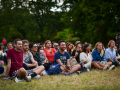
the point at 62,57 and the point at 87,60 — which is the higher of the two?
the point at 62,57

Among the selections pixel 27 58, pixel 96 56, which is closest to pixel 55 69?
pixel 27 58

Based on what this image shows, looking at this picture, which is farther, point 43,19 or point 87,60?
point 43,19

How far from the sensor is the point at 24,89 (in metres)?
4.93

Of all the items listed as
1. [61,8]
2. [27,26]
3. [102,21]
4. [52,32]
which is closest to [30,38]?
[27,26]

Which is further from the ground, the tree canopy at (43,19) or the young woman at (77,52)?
the tree canopy at (43,19)

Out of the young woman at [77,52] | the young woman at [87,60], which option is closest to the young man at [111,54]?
the young woman at [87,60]

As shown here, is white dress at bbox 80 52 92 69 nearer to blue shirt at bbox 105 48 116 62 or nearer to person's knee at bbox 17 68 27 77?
blue shirt at bbox 105 48 116 62

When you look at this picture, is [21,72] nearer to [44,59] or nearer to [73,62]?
[44,59]

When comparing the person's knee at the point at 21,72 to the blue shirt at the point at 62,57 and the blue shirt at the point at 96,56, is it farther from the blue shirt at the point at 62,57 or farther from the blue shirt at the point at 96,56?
the blue shirt at the point at 96,56

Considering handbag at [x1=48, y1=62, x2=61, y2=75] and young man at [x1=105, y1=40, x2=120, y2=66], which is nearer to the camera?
handbag at [x1=48, y1=62, x2=61, y2=75]

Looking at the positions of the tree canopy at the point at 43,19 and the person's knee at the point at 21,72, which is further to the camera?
the tree canopy at the point at 43,19

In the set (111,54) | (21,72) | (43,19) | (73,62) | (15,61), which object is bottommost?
(73,62)

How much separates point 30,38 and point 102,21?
15.8 meters

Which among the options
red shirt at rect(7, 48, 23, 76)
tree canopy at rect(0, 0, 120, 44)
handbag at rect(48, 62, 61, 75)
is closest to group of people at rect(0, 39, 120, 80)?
red shirt at rect(7, 48, 23, 76)
